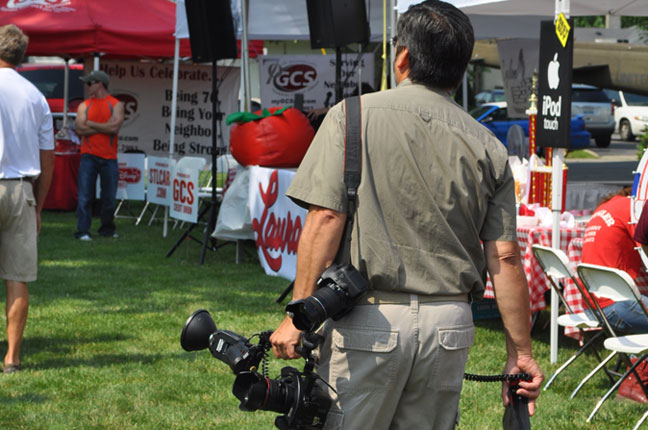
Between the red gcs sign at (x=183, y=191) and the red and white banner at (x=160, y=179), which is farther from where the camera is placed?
the red and white banner at (x=160, y=179)

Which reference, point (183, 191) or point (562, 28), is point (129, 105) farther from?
point (562, 28)

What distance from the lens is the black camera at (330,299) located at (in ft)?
8.18

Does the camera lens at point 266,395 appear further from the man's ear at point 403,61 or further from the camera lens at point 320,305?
the man's ear at point 403,61

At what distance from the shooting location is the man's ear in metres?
2.67

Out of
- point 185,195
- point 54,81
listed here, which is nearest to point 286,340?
point 185,195

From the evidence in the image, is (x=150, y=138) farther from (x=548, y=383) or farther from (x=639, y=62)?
(x=548, y=383)

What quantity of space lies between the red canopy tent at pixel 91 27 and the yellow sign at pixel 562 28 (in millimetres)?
8077

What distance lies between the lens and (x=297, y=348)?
2621mm

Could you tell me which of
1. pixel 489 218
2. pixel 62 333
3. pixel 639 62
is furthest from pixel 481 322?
pixel 639 62

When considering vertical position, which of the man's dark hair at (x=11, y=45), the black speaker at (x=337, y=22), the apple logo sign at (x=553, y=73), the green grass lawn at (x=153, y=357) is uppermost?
the black speaker at (x=337, y=22)

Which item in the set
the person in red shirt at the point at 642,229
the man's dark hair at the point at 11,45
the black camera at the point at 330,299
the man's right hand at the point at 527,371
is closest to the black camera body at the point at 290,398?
the black camera at the point at 330,299

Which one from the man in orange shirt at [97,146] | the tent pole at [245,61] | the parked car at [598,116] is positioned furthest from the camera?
the parked car at [598,116]

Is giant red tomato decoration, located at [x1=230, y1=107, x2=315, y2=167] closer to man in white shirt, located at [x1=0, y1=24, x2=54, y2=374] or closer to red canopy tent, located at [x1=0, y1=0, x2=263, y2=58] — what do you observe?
man in white shirt, located at [x1=0, y1=24, x2=54, y2=374]

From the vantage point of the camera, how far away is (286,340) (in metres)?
2.62
